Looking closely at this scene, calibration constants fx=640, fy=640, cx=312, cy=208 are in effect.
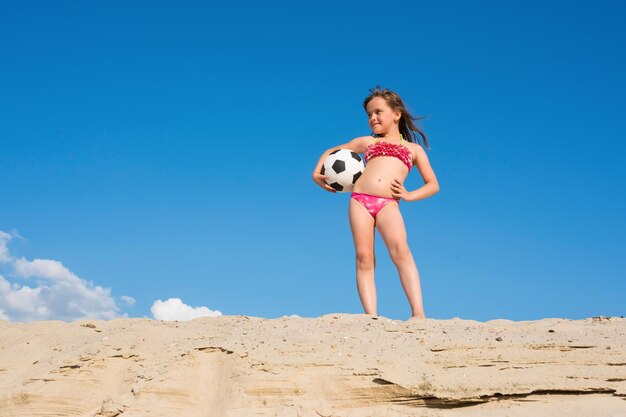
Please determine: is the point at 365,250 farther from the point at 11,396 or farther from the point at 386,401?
the point at 11,396

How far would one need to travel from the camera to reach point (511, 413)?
483 centimetres

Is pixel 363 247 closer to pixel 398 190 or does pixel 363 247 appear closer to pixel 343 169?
pixel 398 190

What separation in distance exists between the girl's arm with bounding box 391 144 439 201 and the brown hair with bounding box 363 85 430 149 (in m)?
0.29

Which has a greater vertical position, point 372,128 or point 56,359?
point 372,128

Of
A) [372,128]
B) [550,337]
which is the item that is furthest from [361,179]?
[550,337]

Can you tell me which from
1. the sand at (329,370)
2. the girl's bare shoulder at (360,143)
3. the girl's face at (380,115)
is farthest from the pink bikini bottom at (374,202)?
the sand at (329,370)

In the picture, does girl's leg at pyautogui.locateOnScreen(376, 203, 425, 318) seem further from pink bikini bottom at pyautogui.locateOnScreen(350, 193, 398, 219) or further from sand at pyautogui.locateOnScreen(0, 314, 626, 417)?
sand at pyautogui.locateOnScreen(0, 314, 626, 417)

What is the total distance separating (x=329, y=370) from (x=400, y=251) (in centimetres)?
251

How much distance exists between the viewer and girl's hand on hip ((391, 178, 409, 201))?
775 centimetres

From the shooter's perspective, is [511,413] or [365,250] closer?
[511,413]

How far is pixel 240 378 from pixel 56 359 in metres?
2.09

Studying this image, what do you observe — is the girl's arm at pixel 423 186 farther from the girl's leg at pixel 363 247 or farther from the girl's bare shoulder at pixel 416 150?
the girl's leg at pixel 363 247

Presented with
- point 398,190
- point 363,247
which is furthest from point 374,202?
point 363,247

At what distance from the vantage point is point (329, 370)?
5371 millimetres
